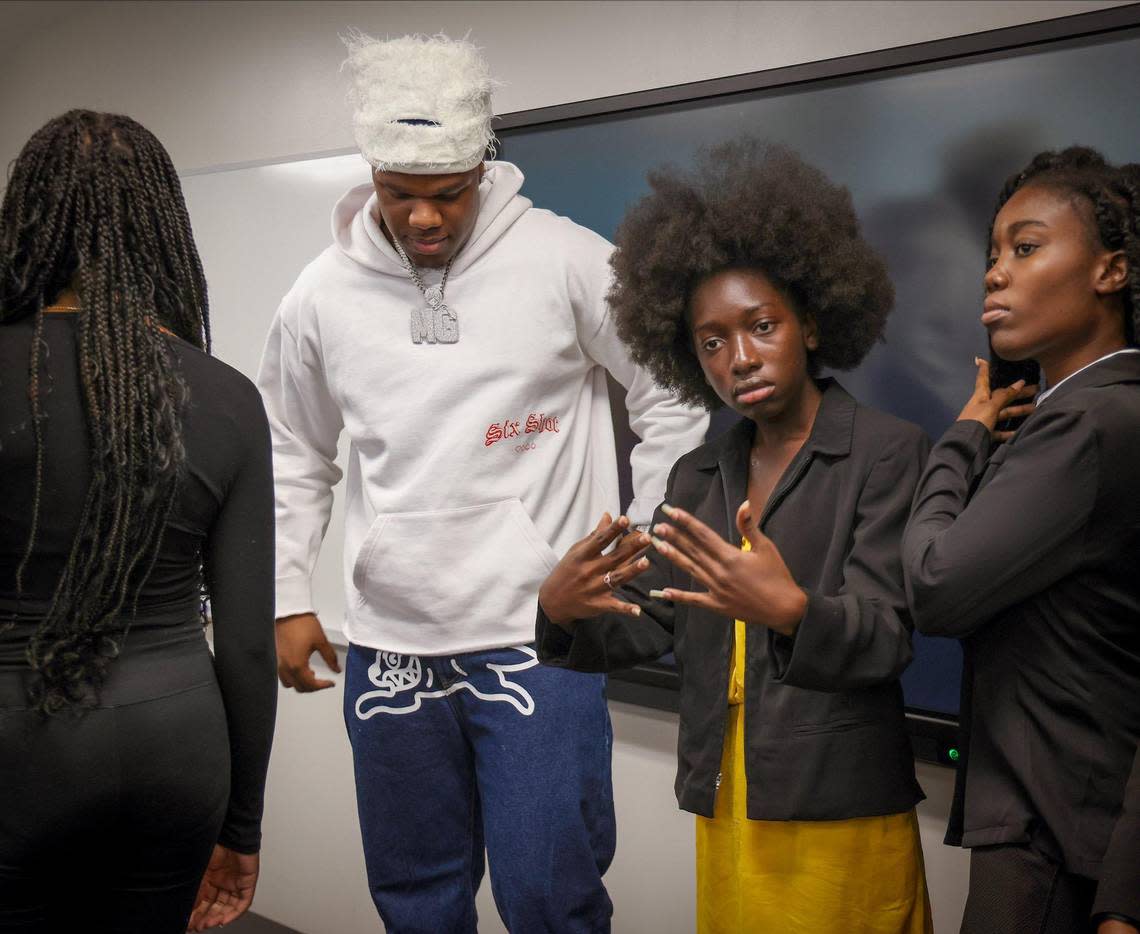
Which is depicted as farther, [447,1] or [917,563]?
[447,1]

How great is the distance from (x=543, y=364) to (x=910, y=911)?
1.02 meters

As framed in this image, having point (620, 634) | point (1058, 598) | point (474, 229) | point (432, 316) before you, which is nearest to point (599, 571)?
point (620, 634)

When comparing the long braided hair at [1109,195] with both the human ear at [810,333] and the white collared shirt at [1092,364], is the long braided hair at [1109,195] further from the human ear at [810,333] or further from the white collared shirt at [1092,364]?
the human ear at [810,333]

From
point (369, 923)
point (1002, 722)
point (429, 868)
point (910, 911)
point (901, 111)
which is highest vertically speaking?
point (901, 111)

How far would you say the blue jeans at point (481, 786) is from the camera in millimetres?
1856

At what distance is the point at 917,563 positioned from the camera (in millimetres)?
1363

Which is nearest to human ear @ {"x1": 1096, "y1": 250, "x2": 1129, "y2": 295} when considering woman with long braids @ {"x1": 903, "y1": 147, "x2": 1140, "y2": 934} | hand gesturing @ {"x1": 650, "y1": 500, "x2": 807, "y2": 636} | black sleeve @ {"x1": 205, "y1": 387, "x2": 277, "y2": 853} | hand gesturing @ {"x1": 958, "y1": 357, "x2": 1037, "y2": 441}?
woman with long braids @ {"x1": 903, "y1": 147, "x2": 1140, "y2": 934}

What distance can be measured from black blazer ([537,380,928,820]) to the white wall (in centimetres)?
73

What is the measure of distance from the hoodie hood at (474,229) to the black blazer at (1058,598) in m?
0.96

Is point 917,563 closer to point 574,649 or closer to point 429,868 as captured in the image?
point 574,649

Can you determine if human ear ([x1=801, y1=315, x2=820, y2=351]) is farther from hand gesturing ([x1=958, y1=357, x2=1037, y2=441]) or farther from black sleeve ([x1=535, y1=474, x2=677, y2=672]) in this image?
black sleeve ([x1=535, y1=474, x2=677, y2=672])

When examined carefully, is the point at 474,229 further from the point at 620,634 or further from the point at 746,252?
the point at 620,634

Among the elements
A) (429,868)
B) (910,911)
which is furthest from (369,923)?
(910,911)

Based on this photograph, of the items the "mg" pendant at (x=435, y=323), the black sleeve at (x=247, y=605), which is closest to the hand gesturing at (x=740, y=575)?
the black sleeve at (x=247, y=605)
